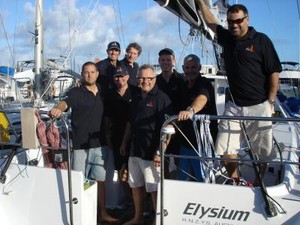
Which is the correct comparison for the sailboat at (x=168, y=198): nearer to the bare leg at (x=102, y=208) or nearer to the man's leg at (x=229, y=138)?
the man's leg at (x=229, y=138)

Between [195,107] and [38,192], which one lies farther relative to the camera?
[38,192]

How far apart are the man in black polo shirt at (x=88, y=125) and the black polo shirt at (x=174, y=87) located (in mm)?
770

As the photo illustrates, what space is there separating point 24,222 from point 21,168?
0.54 m

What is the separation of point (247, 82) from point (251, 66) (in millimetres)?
164

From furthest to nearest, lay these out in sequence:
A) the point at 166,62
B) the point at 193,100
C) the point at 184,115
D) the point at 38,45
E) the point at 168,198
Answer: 1. the point at 38,45
2. the point at 166,62
3. the point at 193,100
4. the point at 168,198
5. the point at 184,115

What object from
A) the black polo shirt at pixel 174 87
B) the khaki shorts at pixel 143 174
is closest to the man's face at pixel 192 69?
the black polo shirt at pixel 174 87

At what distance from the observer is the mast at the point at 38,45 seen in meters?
7.06

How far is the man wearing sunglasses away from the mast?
4.29 metres

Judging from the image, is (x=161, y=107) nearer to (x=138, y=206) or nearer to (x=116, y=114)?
(x=116, y=114)

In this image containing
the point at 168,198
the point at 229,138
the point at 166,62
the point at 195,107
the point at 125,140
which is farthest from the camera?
the point at 166,62

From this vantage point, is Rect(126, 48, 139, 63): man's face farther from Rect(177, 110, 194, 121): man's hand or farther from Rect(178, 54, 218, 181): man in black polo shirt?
Rect(177, 110, 194, 121): man's hand

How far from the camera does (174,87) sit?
438 centimetres

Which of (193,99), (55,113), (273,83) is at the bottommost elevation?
(55,113)

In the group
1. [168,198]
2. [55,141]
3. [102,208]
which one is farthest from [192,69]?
[102,208]
